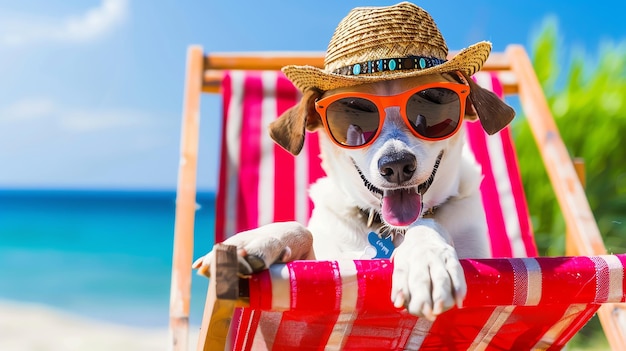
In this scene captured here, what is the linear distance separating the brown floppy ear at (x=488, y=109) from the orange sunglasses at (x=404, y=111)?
0.10 metres

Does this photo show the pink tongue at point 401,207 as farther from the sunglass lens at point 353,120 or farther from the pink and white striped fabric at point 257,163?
the pink and white striped fabric at point 257,163

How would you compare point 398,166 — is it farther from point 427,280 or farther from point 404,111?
point 427,280

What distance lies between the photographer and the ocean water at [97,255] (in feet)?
28.1

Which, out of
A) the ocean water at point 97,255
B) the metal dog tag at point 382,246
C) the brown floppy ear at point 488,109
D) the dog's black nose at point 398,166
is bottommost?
the metal dog tag at point 382,246

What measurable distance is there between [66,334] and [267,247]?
5.75 metres

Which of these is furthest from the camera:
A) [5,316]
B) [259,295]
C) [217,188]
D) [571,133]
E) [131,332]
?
[5,316]

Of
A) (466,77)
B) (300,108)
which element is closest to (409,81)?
(466,77)

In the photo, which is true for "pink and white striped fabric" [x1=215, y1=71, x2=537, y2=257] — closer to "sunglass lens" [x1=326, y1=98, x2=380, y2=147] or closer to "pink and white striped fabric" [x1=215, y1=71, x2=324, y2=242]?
"pink and white striped fabric" [x1=215, y1=71, x2=324, y2=242]

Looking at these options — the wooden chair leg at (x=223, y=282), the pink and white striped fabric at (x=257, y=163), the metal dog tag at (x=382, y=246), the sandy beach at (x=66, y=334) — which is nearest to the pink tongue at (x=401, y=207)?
the metal dog tag at (x=382, y=246)

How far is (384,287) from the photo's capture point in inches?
49.1

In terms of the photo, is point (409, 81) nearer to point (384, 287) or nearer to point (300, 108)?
point (300, 108)

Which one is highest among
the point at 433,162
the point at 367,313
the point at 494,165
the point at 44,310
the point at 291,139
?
the point at 44,310

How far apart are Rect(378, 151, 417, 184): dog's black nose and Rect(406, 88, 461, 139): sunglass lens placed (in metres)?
0.09

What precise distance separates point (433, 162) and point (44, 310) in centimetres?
750
